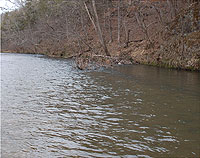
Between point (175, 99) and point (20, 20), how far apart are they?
55.3 m

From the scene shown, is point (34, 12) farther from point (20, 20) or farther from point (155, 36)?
point (155, 36)

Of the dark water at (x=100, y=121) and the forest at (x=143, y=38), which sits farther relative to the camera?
the forest at (x=143, y=38)

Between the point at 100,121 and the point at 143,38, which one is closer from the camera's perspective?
the point at 100,121

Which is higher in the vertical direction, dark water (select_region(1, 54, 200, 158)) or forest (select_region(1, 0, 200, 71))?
forest (select_region(1, 0, 200, 71))

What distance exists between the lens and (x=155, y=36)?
24953 millimetres

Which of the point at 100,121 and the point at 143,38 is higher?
the point at 143,38

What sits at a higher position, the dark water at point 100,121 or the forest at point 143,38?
the forest at point 143,38

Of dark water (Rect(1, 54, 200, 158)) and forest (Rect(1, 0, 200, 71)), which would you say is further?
forest (Rect(1, 0, 200, 71))

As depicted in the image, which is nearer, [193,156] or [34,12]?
[193,156]

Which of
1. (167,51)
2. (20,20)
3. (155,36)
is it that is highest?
(20,20)

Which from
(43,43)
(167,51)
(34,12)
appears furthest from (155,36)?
(34,12)

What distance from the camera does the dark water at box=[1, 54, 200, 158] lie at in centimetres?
502

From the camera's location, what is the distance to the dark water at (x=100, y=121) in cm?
502

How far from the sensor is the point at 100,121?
267 inches
